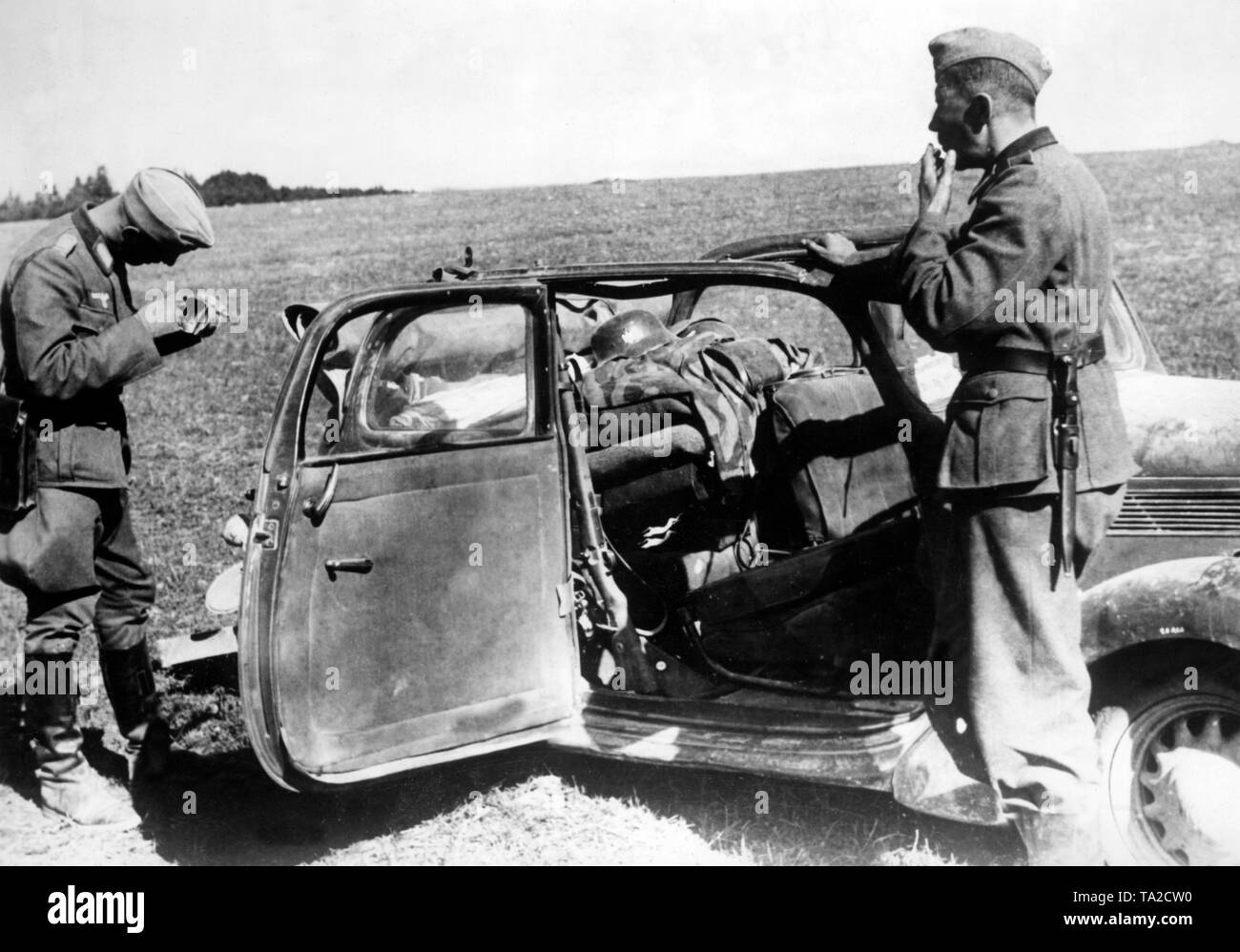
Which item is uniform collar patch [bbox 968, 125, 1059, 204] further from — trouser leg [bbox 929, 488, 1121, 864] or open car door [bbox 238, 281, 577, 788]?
open car door [bbox 238, 281, 577, 788]

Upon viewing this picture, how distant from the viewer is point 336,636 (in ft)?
9.85

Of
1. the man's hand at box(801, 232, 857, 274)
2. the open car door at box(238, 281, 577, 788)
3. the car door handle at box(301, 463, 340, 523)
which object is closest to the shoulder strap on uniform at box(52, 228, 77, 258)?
the open car door at box(238, 281, 577, 788)

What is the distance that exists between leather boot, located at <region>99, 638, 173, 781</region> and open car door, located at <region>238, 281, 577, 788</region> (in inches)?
49.2

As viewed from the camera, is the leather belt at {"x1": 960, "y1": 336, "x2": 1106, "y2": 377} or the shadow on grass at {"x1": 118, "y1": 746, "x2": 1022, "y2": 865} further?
the shadow on grass at {"x1": 118, "y1": 746, "x2": 1022, "y2": 865}

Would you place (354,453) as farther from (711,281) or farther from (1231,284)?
(1231,284)

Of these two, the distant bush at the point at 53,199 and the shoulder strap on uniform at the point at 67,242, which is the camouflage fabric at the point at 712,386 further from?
the distant bush at the point at 53,199

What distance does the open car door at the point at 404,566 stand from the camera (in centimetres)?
294

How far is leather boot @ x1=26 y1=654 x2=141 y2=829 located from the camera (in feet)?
11.9

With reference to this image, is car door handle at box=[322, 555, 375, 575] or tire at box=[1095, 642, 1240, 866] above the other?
car door handle at box=[322, 555, 375, 575]

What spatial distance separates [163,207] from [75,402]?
716 mm

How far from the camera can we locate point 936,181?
2844 mm

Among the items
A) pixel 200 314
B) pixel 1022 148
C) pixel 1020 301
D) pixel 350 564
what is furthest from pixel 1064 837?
pixel 200 314
